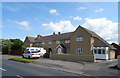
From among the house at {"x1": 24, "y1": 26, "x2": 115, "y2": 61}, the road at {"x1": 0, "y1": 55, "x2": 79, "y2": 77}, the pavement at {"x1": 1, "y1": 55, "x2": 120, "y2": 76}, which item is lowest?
the pavement at {"x1": 1, "y1": 55, "x2": 120, "y2": 76}

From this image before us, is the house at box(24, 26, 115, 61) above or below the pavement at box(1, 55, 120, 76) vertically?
above

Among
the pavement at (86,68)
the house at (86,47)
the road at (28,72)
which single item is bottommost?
the pavement at (86,68)

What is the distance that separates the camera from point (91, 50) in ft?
107

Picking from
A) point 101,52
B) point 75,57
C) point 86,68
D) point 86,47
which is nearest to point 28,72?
point 86,68

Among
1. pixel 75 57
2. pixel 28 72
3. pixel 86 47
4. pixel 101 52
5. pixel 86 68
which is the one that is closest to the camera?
pixel 28 72

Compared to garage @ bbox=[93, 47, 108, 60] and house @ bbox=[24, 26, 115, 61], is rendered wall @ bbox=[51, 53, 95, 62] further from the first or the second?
garage @ bbox=[93, 47, 108, 60]

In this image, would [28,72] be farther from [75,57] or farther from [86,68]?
[75,57]

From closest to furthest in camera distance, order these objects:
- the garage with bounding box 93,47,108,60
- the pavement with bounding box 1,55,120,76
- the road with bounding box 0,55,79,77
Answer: the road with bounding box 0,55,79,77, the pavement with bounding box 1,55,120,76, the garage with bounding box 93,47,108,60

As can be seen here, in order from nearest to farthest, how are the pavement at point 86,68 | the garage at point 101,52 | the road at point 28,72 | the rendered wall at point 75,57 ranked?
the road at point 28,72 → the pavement at point 86,68 → the rendered wall at point 75,57 → the garage at point 101,52

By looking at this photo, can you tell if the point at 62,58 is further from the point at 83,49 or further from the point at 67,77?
the point at 67,77

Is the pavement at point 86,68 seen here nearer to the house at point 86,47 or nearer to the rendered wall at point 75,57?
the rendered wall at point 75,57

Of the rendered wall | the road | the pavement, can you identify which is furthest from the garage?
the road

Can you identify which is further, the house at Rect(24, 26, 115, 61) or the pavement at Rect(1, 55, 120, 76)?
the house at Rect(24, 26, 115, 61)

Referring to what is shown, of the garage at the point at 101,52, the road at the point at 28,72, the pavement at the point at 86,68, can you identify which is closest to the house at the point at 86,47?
the garage at the point at 101,52
